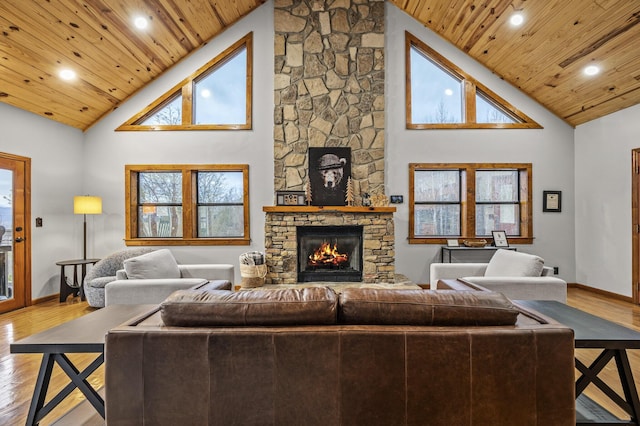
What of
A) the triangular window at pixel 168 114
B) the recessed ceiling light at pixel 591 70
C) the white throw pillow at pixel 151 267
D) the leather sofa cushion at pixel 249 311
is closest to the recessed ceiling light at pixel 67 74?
the triangular window at pixel 168 114

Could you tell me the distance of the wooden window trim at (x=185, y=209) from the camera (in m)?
5.44

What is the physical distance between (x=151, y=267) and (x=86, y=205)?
2298 millimetres

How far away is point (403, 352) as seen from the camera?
141cm

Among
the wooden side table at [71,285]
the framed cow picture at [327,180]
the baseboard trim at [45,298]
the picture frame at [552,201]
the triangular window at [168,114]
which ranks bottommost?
the baseboard trim at [45,298]

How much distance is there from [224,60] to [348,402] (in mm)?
5508

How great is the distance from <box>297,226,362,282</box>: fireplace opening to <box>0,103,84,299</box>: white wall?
3.40 m

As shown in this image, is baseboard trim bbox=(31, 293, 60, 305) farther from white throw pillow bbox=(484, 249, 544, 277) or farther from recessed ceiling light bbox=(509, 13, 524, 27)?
recessed ceiling light bbox=(509, 13, 524, 27)

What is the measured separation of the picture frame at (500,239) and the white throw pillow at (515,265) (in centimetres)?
197

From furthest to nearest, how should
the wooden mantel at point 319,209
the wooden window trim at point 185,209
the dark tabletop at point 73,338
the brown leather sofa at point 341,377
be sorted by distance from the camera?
the wooden window trim at point 185,209, the wooden mantel at point 319,209, the dark tabletop at point 73,338, the brown leather sofa at point 341,377

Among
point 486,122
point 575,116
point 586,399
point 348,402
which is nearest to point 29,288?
point 348,402

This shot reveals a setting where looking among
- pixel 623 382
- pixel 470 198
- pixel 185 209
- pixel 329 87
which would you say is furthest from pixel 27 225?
pixel 470 198

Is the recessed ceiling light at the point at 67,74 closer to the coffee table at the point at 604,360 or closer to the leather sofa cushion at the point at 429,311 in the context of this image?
the leather sofa cushion at the point at 429,311

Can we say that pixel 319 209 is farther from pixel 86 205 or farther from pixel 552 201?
pixel 552 201

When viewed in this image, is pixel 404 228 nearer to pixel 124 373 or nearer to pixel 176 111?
pixel 176 111
